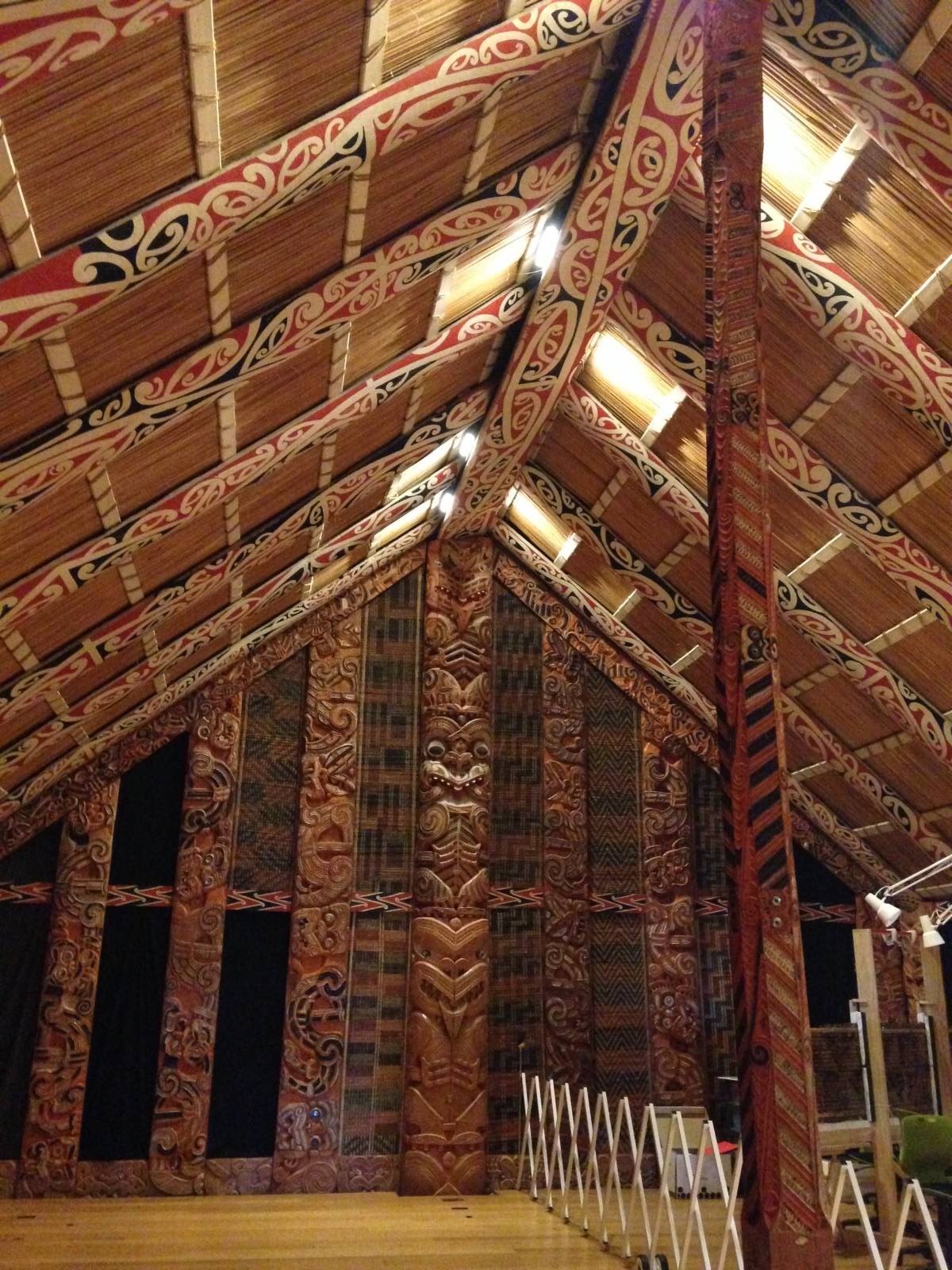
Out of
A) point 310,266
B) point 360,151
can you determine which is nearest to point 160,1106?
point 310,266

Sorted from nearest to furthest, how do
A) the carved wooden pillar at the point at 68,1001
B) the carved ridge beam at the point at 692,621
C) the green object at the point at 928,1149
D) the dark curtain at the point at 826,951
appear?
the green object at the point at 928,1149 < the carved wooden pillar at the point at 68,1001 < the carved ridge beam at the point at 692,621 < the dark curtain at the point at 826,951

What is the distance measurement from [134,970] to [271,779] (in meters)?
1.79

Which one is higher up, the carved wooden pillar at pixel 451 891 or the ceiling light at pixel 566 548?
the ceiling light at pixel 566 548

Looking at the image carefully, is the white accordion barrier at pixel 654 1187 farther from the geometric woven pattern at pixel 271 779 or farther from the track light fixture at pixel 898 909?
the geometric woven pattern at pixel 271 779

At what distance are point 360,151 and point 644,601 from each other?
6229mm

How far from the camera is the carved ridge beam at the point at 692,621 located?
9.09 metres

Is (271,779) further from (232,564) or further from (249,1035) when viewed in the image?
(232,564)

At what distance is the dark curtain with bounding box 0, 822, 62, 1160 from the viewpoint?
8.28 meters

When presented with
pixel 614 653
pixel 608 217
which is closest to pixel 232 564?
pixel 608 217

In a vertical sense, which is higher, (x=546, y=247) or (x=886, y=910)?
(x=546, y=247)

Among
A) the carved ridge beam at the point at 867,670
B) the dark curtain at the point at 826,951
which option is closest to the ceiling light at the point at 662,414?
the carved ridge beam at the point at 867,670

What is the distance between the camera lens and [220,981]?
891cm

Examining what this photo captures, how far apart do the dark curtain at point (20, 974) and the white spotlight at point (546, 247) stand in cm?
562

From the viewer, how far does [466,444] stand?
28.0 ft
